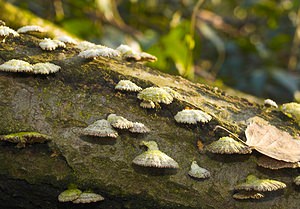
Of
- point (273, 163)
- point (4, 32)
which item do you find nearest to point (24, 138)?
point (4, 32)

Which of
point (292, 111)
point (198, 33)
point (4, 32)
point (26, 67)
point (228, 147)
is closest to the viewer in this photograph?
point (228, 147)

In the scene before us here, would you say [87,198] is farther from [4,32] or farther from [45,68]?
[4,32]

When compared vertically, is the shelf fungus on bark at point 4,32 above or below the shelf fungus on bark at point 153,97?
above

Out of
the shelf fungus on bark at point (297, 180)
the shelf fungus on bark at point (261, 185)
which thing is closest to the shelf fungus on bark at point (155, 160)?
the shelf fungus on bark at point (261, 185)

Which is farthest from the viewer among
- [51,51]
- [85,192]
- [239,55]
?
[239,55]

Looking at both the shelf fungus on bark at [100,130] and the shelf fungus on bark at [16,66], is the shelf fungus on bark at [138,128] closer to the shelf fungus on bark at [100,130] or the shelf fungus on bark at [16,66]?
the shelf fungus on bark at [100,130]

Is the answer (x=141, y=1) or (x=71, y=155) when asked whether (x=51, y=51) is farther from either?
(x=141, y=1)

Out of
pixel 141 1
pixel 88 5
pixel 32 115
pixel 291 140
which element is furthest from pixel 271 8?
pixel 32 115
